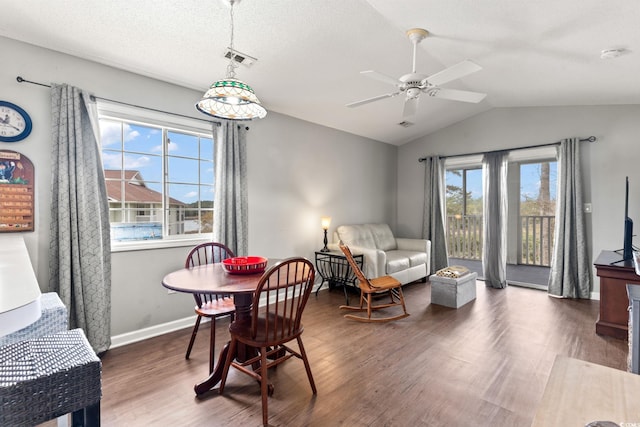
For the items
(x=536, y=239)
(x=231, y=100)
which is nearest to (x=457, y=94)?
(x=231, y=100)

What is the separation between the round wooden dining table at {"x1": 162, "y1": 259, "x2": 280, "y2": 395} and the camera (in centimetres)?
189

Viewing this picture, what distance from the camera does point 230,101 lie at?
215 centimetres

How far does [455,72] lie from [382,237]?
349cm

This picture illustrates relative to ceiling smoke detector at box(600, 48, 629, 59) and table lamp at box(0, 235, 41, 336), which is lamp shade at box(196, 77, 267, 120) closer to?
table lamp at box(0, 235, 41, 336)

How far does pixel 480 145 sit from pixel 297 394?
4.79 m

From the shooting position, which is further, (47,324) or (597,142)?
(597,142)

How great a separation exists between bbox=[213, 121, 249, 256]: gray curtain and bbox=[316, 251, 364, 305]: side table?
137cm

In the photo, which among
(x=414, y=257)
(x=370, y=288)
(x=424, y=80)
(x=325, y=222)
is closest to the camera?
(x=424, y=80)

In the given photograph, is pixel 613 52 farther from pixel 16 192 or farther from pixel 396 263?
A: pixel 16 192

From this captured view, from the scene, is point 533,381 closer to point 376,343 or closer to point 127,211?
point 376,343

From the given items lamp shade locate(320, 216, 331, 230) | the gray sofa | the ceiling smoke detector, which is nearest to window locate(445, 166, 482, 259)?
the gray sofa

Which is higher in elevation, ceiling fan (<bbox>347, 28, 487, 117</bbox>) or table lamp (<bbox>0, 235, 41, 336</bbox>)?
ceiling fan (<bbox>347, 28, 487, 117</bbox>)

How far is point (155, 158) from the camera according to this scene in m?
3.21

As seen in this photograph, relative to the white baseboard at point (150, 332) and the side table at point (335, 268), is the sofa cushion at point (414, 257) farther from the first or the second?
the white baseboard at point (150, 332)
